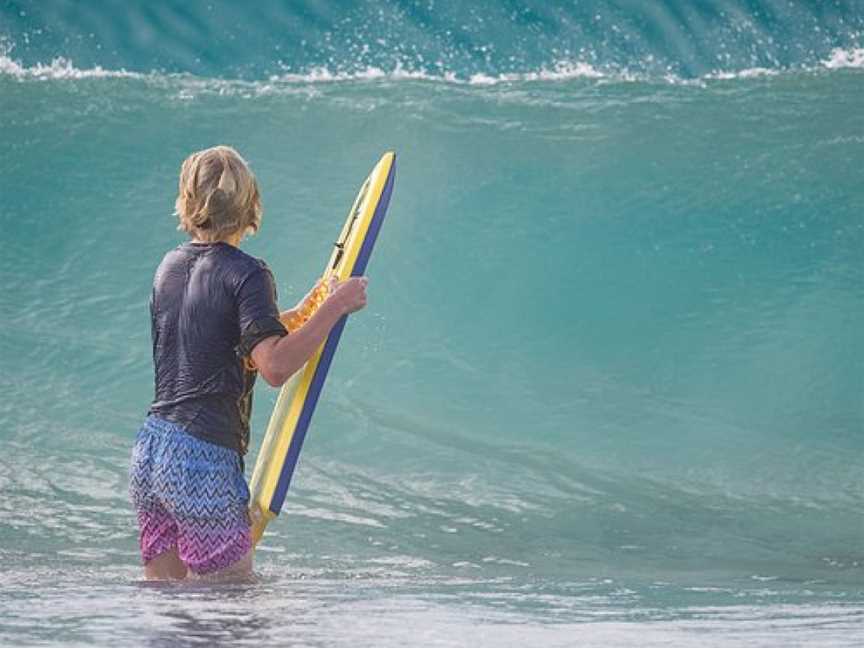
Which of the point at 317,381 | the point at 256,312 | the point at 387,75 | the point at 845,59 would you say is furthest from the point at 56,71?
the point at 256,312

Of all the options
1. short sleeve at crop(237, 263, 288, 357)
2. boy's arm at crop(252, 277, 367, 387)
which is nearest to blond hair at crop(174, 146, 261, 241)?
short sleeve at crop(237, 263, 288, 357)

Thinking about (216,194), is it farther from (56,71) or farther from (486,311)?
(56,71)

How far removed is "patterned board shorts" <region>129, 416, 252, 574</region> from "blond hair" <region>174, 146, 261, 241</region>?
358 millimetres

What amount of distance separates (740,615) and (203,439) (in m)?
0.97

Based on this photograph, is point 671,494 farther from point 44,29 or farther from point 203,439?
point 44,29

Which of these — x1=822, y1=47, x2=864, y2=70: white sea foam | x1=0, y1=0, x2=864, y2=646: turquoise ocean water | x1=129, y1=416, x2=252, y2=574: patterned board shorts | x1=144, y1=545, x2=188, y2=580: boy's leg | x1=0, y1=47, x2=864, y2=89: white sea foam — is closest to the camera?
x1=129, y1=416, x2=252, y2=574: patterned board shorts

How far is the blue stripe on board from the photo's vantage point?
3264mm

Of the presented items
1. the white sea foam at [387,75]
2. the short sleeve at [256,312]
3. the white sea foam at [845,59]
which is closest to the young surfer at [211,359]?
the short sleeve at [256,312]

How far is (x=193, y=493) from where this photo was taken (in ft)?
10.2

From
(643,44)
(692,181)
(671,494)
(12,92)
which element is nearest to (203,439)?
(671,494)

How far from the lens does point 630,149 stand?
25.0ft

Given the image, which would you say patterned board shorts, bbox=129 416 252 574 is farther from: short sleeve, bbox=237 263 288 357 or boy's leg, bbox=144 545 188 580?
short sleeve, bbox=237 263 288 357

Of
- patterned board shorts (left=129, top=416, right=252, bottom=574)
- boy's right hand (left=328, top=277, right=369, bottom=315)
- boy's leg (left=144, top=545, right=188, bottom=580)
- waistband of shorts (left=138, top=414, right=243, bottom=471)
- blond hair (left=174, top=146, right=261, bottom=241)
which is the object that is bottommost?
boy's leg (left=144, top=545, right=188, bottom=580)

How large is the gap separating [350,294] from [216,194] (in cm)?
29
